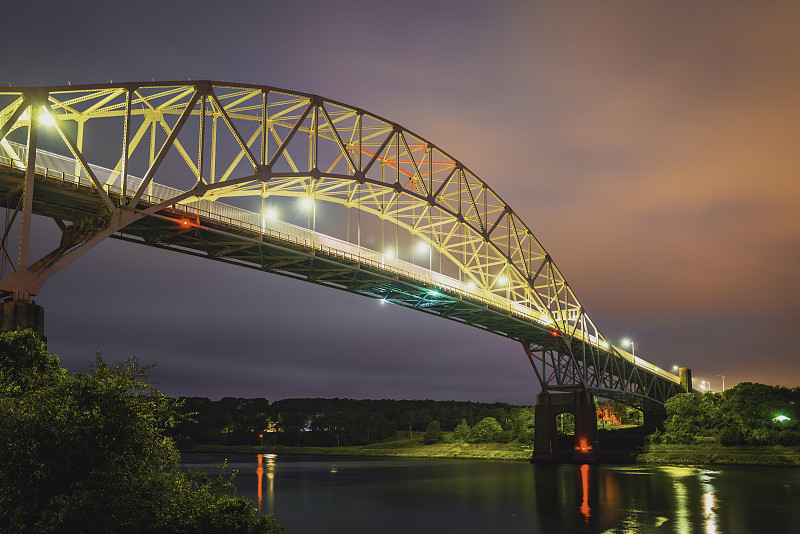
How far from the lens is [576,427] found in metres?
90.9

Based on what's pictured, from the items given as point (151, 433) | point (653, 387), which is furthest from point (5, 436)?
point (653, 387)

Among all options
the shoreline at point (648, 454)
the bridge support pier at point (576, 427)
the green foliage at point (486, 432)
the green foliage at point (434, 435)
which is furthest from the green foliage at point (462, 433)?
the bridge support pier at point (576, 427)

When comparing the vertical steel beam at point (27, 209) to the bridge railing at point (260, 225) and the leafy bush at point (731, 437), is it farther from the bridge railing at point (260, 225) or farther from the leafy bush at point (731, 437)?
the leafy bush at point (731, 437)

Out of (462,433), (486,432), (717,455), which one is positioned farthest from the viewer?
(462,433)

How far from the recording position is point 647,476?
64062 millimetres

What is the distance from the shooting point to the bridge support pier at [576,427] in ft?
293

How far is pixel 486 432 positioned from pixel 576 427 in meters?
31.4

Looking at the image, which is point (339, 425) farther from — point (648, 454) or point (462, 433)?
point (648, 454)

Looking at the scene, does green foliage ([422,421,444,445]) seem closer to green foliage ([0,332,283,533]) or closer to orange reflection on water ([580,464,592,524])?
orange reflection on water ([580,464,592,524])

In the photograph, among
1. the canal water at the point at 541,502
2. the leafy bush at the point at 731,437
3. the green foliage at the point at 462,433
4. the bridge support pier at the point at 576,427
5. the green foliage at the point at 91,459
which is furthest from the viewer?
the green foliage at the point at 462,433

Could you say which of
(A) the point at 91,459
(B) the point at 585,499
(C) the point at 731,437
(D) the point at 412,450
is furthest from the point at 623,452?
(A) the point at 91,459

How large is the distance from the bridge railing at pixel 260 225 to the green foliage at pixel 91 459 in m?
22.8

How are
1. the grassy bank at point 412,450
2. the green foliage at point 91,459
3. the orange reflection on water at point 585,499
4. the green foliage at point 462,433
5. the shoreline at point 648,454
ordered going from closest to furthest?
1. the green foliage at point 91,459
2. the orange reflection on water at point 585,499
3. the shoreline at point 648,454
4. the grassy bank at point 412,450
5. the green foliage at point 462,433

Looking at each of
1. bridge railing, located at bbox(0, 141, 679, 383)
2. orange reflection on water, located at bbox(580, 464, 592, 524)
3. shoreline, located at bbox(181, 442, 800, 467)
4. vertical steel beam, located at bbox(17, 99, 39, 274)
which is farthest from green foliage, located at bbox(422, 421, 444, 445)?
vertical steel beam, located at bbox(17, 99, 39, 274)
